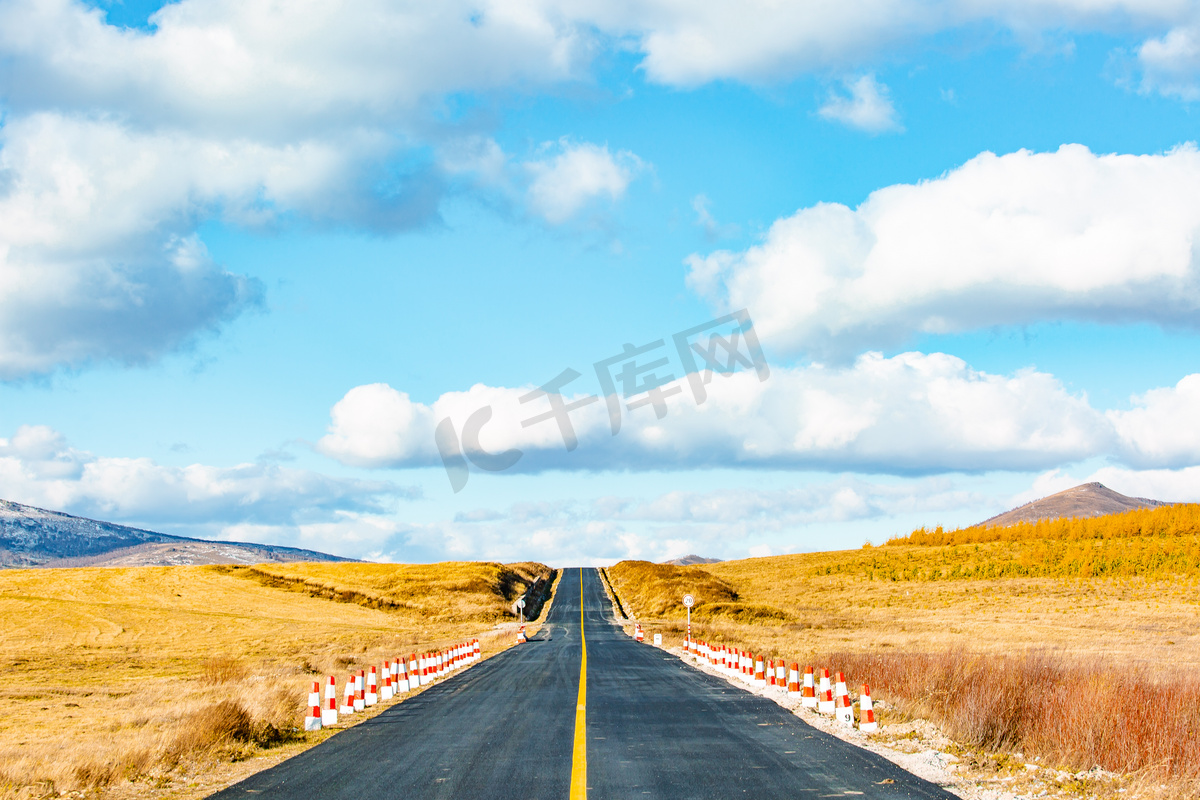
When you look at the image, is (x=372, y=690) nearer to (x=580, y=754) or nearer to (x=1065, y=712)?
(x=580, y=754)

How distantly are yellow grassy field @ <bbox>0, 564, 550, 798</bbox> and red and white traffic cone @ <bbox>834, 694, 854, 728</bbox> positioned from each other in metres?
8.33

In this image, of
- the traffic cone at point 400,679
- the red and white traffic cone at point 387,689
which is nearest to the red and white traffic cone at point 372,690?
the red and white traffic cone at point 387,689

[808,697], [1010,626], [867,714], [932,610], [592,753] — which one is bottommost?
[932,610]

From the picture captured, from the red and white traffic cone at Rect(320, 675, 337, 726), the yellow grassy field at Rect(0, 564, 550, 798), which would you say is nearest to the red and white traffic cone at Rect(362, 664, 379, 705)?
the yellow grassy field at Rect(0, 564, 550, 798)

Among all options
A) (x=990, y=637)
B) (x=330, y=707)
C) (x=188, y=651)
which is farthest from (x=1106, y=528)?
(x=330, y=707)

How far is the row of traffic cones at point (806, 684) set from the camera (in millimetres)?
13648

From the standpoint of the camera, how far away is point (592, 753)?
11.9 m

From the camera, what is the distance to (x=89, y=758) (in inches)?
443

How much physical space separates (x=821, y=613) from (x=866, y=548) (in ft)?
243

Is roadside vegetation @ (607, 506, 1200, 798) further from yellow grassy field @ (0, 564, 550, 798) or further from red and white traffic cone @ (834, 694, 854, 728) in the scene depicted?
yellow grassy field @ (0, 564, 550, 798)

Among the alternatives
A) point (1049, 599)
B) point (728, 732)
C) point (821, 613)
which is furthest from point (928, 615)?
point (728, 732)

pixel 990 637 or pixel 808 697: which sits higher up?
pixel 808 697

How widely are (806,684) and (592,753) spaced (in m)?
6.76

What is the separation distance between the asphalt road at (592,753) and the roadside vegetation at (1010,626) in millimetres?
2463
